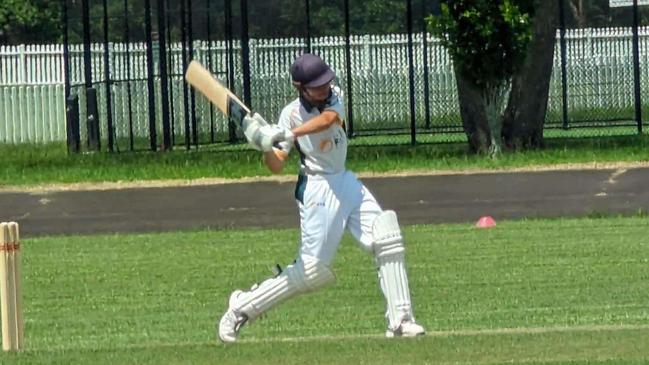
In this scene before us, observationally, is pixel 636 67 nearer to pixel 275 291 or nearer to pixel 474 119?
pixel 474 119

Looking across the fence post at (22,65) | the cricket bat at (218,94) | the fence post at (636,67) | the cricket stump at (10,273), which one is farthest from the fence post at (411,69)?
the cricket stump at (10,273)

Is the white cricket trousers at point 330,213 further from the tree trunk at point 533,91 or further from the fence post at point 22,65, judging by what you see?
the fence post at point 22,65

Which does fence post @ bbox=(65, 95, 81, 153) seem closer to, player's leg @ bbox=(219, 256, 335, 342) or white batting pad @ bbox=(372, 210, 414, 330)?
player's leg @ bbox=(219, 256, 335, 342)

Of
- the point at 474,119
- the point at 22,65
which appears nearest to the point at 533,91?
the point at 474,119

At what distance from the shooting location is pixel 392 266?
10438mm

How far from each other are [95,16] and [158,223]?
1496 cm

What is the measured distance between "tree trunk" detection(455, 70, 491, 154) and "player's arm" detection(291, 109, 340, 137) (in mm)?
15850

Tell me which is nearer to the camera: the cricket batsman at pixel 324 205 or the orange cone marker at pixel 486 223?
the cricket batsman at pixel 324 205

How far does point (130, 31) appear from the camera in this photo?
3375 centimetres

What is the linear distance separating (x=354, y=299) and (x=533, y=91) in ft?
45.8

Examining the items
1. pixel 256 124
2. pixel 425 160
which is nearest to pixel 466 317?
pixel 256 124

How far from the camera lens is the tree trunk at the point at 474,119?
26.4 m

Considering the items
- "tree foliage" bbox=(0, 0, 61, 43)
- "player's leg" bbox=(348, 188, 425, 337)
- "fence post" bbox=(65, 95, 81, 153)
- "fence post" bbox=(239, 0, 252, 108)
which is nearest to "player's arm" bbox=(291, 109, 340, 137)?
"player's leg" bbox=(348, 188, 425, 337)

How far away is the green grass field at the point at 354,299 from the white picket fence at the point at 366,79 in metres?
12.8
